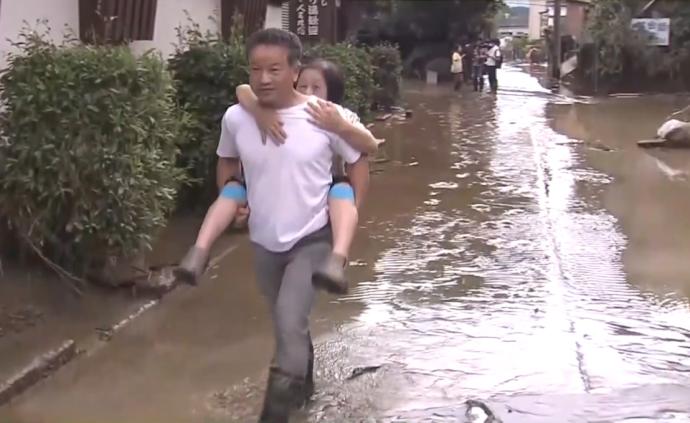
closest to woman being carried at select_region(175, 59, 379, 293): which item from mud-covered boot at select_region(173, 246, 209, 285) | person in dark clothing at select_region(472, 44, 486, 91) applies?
mud-covered boot at select_region(173, 246, 209, 285)

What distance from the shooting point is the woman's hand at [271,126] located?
3898 millimetres

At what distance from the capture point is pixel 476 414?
14.5 ft

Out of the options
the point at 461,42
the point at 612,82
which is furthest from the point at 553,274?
the point at 461,42

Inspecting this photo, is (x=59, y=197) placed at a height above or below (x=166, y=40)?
below

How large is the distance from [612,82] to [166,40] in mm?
22174

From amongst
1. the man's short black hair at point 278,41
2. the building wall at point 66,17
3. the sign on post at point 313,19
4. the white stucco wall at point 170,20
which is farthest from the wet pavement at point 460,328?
the sign on post at point 313,19

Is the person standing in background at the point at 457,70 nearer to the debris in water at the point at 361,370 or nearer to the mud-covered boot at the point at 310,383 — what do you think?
the debris in water at the point at 361,370

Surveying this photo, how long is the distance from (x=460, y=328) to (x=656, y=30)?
82.7ft

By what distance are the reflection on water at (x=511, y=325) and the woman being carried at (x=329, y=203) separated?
104 cm

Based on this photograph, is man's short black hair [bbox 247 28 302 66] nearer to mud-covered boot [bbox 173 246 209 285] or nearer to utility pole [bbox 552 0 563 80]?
mud-covered boot [bbox 173 246 209 285]

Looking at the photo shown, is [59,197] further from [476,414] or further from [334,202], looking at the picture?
[476,414]

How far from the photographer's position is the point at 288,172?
3932mm

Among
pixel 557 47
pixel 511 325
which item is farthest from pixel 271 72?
pixel 557 47

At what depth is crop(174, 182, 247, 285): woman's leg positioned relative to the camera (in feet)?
12.8
